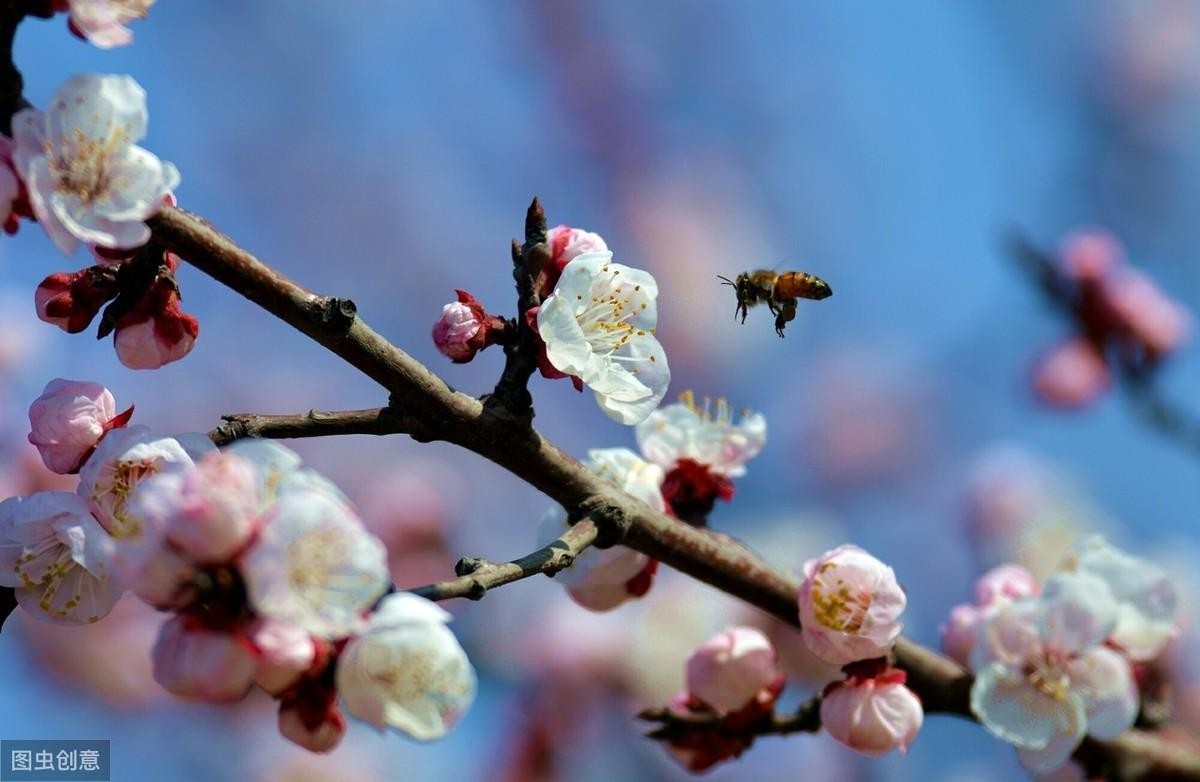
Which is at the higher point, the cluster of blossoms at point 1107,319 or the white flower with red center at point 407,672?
the cluster of blossoms at point 1107,319

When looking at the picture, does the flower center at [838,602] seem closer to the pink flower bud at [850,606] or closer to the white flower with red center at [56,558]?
the pink flower bud at [850,606]

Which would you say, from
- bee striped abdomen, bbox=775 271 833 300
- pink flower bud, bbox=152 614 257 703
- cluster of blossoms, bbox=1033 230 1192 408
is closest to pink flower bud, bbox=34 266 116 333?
pink flower bud, bbox=152 614 257 703

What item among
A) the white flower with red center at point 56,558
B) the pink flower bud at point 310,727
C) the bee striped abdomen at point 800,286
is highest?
the bee striped abdomen at point 800,286

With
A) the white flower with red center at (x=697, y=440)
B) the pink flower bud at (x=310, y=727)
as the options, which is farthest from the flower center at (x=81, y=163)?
the white flower with red center at (x=697, y=440)

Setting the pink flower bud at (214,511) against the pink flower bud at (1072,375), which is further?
the pink flower bud at (1072,375)

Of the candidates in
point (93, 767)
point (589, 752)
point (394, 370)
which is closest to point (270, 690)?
point (394, 370)

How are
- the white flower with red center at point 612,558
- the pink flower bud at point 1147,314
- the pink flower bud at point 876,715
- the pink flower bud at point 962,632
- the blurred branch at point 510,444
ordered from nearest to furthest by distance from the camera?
1. the blurred branch at point 510,444
2. the pink flower bud at point 876,715
3. the white flower with red center at point 612,558
4. the pink flower bud at point 962,632
5. the pink flower bud at point 1147,314

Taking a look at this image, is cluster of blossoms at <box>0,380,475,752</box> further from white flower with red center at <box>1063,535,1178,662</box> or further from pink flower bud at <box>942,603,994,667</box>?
white flower with red center at <box>1063,535,1178,662</box>
